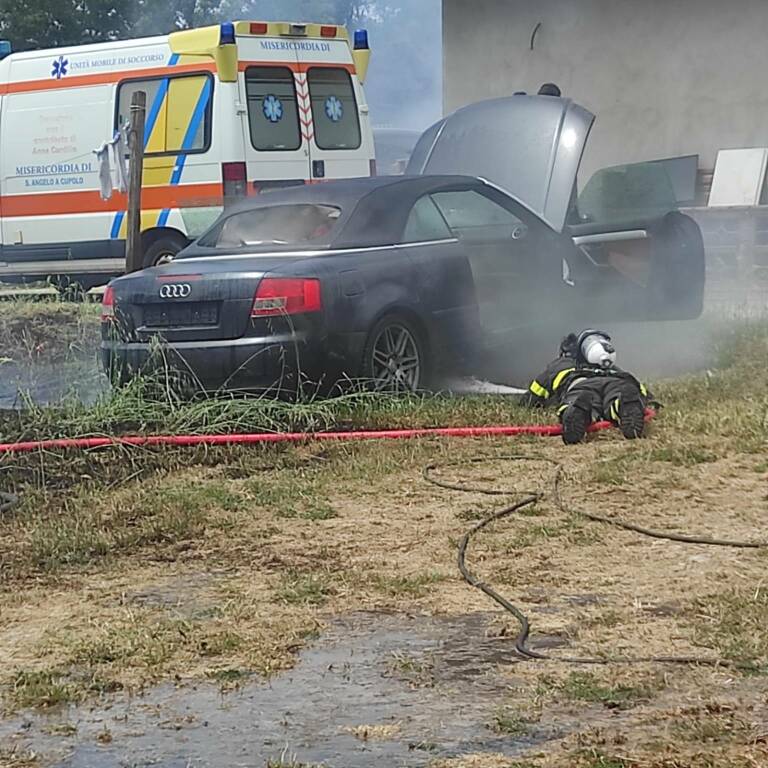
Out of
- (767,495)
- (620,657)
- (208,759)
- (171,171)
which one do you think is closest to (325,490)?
(767,495)

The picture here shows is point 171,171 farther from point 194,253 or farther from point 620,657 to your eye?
point 620,657

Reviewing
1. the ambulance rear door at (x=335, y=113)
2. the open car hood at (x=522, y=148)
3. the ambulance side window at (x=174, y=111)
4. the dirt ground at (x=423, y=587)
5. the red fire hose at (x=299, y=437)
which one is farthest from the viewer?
the ambulance rear door at (x=335, y=113)

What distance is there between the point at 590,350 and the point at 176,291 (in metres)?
2.22

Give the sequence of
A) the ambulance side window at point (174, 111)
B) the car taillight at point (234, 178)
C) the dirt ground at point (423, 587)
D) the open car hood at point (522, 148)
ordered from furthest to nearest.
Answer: the ambulance side window at point (174, 111) < the car taillight at point (234, 178) < the open car hood at point (522, 148) < the dirt ground at point (423, 587)

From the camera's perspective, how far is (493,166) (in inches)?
388

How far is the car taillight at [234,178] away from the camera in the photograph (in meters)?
13.3

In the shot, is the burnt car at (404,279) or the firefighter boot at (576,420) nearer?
the firefighter boot at (576,420)

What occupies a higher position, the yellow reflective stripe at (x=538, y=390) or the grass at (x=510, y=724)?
the yellow reflective stripe at (x=538, y=390)

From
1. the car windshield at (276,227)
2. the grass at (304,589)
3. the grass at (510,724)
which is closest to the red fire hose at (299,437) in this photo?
the car windshield at (276,227)

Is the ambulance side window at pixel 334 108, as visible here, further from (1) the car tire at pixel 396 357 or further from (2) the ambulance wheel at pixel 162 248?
(1) the car tire at pixel 396 357

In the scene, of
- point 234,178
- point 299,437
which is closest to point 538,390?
point 299,437

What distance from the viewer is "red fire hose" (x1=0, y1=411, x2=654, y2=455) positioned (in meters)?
6.80

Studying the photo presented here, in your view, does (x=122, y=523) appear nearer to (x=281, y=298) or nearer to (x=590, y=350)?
(x=281, y=298)

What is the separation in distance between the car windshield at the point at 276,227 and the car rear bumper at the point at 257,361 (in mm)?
754
